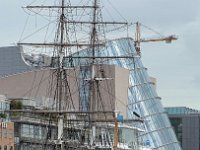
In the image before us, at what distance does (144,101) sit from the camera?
388 feet

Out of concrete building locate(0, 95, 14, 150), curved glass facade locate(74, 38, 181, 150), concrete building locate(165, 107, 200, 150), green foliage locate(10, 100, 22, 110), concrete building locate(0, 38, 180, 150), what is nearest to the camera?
concrete building locate(0, 95, 14, 150)

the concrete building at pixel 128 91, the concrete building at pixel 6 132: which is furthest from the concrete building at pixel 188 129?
the concrete building at pixel 6 132

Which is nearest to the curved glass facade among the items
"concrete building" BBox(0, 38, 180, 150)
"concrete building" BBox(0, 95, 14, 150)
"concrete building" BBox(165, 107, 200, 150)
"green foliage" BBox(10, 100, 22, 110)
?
"concrete building" BBox(0, 38, 180, 150)

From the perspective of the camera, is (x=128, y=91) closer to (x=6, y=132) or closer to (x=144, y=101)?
(x=144, y=101)

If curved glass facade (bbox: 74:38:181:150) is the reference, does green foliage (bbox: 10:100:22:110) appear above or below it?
below

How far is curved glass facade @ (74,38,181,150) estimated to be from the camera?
11512 cm

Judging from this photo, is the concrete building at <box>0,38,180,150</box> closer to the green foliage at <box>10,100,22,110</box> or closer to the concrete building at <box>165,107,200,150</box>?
the green foliage at <box>10,100,22,110</box>

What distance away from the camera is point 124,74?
117m

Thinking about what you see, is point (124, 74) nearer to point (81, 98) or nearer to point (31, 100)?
point (81, 98)

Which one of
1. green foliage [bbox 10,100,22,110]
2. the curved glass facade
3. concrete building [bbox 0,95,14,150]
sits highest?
the curved glass facade

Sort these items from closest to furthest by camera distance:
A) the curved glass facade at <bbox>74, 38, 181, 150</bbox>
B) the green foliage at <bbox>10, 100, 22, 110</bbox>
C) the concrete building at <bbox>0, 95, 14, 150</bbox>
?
the concrete building at <bbox>0, 95, 14, 150</bbox> → the green foliage at <bbox>10, 100, 22, 110</bbox> → the curved glass facade at <bbox>74, 38, 181, 150</bbox>

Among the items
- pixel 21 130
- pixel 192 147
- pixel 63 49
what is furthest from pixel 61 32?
pixel 192 147

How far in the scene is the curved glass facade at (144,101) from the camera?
115125mm

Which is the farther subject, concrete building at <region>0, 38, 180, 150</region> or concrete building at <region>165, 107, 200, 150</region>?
concrete building at <region>165, 107, 200, 150</region>
